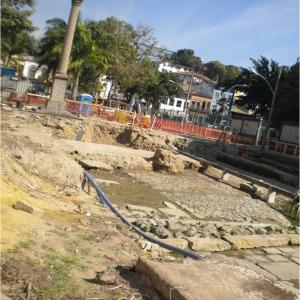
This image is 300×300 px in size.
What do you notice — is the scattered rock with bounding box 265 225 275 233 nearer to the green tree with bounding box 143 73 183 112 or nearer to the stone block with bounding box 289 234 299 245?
the stone block with bounding box 289 234 299 245

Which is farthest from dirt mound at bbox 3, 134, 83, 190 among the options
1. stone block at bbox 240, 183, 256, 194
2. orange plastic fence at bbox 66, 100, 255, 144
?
orange plastic fence at bbox 66, 100, 255, 144

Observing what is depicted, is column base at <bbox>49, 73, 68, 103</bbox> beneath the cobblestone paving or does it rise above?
above

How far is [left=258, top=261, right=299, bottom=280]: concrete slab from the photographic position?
8.43m

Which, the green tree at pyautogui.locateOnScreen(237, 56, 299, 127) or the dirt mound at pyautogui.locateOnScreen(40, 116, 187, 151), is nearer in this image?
the dirt mound at pyautogui.locateOnScreen(40, 116, 187, 151)

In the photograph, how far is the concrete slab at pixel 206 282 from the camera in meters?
4.37

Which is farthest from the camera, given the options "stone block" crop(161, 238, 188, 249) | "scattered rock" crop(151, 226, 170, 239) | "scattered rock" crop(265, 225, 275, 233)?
"scattered rock" crop(265, 225, 275, 233)

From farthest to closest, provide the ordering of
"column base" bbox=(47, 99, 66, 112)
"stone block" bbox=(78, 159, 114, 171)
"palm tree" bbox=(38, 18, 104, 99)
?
"palm tree" bbox=(38, 18, 104, 99) < "column base" bbox=(47, 99, 66, 112) < "stone block" bbox=(78, 159, 114, 171)

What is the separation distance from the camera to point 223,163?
30.3 meters

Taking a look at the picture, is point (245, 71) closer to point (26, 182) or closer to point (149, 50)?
point (149, 50)

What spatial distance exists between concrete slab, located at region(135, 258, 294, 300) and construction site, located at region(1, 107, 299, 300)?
13 mm

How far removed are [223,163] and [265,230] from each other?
748 inches

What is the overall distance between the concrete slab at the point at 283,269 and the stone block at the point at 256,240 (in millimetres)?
796

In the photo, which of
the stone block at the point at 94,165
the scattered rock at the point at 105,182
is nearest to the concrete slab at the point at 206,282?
the scattered rock at the point at 105,182

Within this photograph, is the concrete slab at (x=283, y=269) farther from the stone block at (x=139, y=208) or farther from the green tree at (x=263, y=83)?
the green tree at (x=263, y=83)
